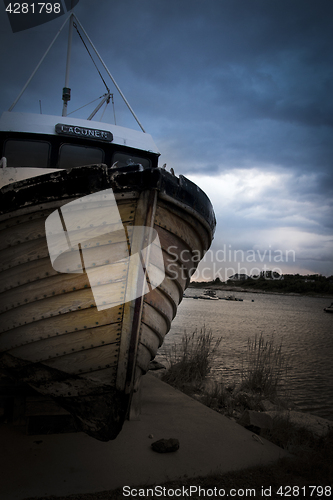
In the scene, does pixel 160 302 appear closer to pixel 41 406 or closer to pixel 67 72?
pixel 41 406

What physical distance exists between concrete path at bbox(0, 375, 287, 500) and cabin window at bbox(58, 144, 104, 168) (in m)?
3.43

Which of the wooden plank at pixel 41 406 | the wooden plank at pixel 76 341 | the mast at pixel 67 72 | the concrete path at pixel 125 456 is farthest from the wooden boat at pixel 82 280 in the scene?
the mast at pixel 67 72

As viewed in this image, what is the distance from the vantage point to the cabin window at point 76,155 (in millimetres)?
4543

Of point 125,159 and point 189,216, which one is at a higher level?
point 125,159

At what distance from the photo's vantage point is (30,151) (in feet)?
14.9

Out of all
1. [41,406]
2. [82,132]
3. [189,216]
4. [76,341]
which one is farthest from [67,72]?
[41,406]

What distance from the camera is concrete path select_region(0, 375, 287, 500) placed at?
2688 millimetres

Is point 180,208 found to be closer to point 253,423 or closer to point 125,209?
point 125,209

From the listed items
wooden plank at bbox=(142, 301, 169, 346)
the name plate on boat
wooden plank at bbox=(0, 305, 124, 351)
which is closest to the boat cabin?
the name plate on boat

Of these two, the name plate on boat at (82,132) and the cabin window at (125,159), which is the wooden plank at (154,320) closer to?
the cabin window at (125,159)

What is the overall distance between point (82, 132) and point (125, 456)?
13.2 feet

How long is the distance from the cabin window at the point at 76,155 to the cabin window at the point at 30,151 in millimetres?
208

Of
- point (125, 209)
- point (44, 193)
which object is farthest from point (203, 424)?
point (44, 193)

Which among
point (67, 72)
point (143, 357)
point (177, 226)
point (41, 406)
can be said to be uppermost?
point (67, 72)
